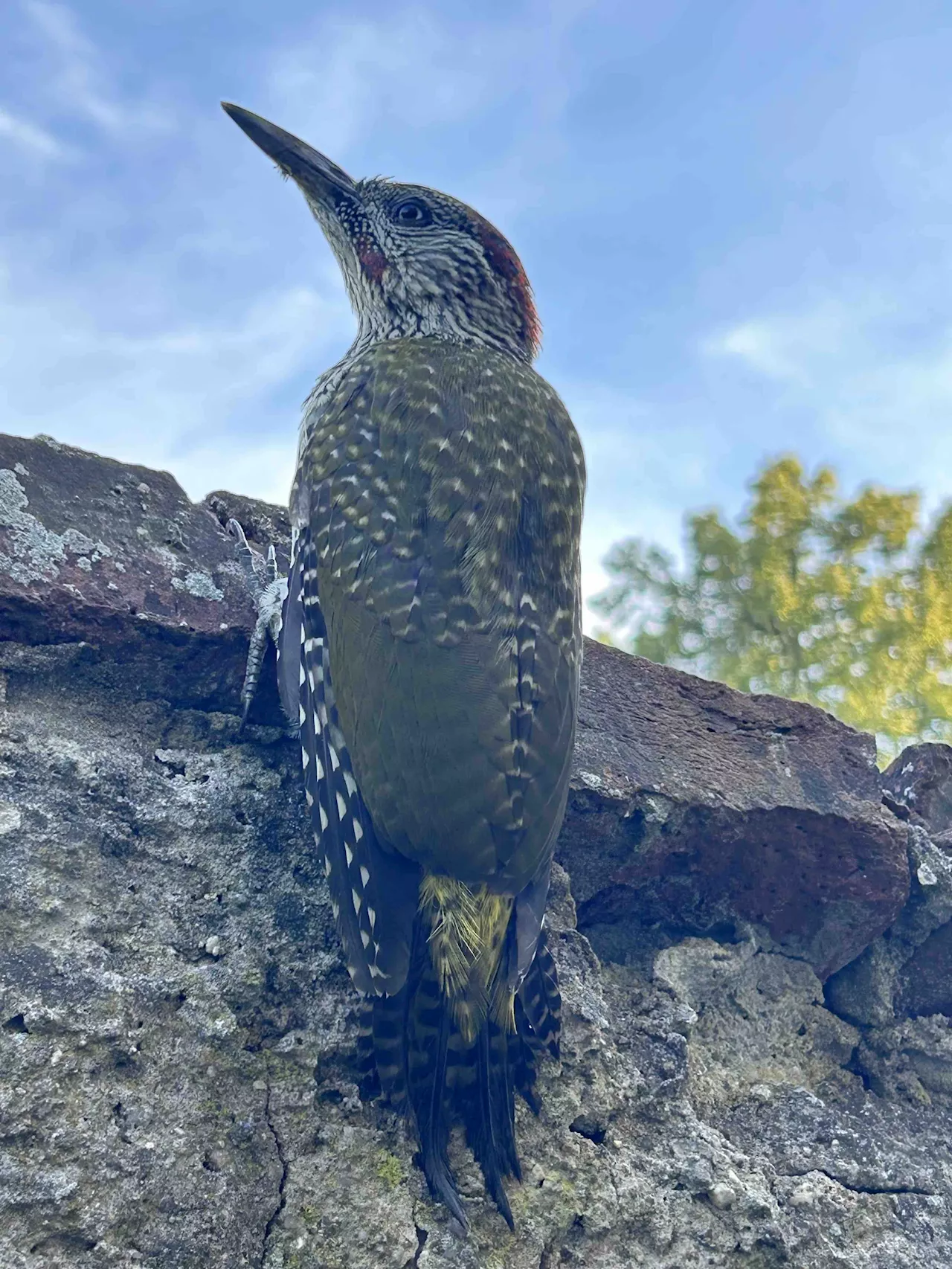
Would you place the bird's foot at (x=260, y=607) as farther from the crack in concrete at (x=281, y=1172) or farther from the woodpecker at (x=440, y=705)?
the crack in concrete at (x=281, y=1172)

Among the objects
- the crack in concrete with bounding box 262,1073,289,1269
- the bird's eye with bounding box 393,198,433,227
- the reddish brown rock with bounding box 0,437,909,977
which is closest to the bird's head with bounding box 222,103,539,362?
the bird's eye with bounding box 393,198,433,227

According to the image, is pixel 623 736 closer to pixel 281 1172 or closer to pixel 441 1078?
pixel 441 1078

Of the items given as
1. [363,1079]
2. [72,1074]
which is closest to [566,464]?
[363,1079]

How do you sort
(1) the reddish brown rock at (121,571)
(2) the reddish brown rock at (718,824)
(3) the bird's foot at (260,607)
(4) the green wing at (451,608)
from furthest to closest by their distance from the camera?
(2) the reddish brown rock at (718,824) < (3) the bird's foot at (260,607) < (1) the reddish brown rock at (121,571) < (4) the green wing at (451,608)

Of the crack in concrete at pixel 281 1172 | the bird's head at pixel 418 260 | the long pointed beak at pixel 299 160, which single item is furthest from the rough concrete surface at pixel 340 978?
the long pointed beak at pixel 299 160

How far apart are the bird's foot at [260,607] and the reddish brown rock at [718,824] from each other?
797 mm

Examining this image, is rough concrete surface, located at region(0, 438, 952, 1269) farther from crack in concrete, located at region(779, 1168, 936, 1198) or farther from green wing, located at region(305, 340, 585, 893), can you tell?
green wing, located at region(305, 340, 585, 893)

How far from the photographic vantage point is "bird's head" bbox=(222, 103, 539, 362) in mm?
3184

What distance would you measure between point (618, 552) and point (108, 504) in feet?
57.3

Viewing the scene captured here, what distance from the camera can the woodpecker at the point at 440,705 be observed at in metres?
1.77

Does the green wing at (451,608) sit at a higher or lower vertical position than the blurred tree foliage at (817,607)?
lower

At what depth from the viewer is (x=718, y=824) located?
2445mm

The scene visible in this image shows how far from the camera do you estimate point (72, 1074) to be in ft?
5.25

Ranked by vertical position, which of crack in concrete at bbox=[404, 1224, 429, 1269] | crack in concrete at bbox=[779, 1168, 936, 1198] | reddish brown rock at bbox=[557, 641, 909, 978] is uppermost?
reddish brown rock at bbox=[557, 641, 909, 978]
